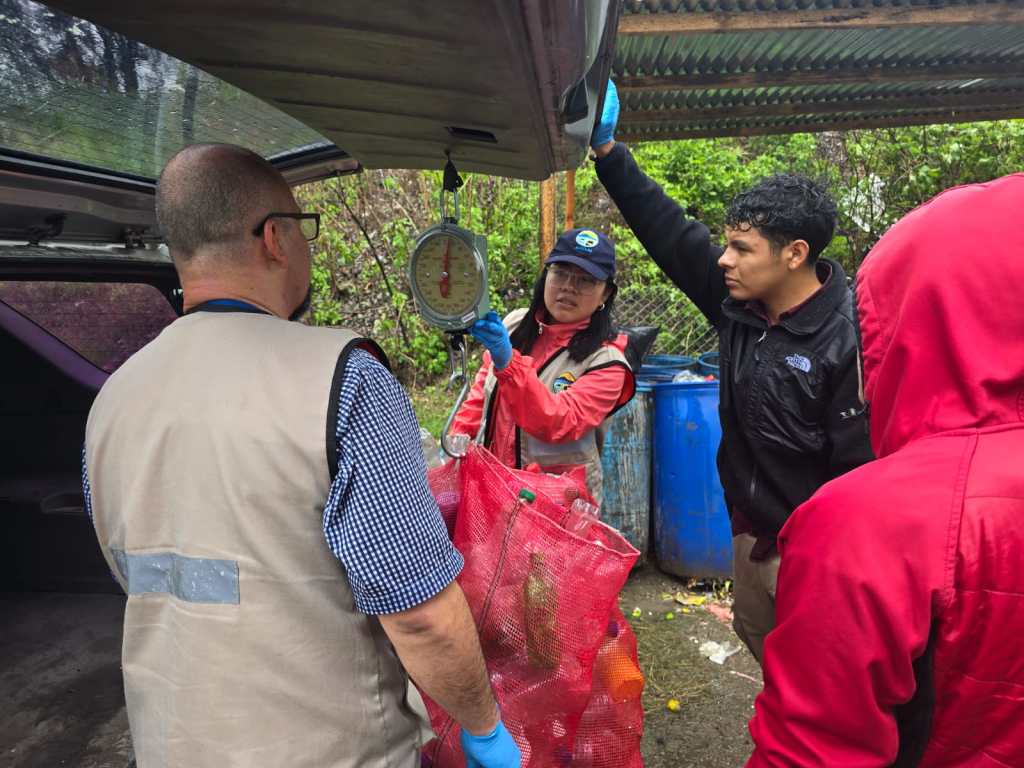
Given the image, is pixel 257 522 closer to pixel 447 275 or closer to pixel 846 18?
pixel 447 275

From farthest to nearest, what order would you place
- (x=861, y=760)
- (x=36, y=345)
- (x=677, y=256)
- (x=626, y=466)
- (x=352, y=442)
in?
(x=626, y=466) → (x=36, y=345) → (x=677, y=256) → (x=352, y=442) → (x=861, y=760)

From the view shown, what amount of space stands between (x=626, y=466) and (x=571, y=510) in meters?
2.77

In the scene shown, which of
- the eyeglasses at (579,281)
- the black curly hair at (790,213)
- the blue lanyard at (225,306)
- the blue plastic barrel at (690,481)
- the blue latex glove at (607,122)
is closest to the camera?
the blue lanyard at (225,306)

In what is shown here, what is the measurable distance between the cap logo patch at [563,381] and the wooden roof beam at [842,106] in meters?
2.17

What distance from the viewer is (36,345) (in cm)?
363

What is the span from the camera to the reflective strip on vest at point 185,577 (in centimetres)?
120

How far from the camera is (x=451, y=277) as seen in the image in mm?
1957

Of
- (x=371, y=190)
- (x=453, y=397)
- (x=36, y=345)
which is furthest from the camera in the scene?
(x=371, y=190)

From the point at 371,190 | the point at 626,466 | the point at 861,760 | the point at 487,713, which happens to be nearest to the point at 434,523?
the point at 487,713

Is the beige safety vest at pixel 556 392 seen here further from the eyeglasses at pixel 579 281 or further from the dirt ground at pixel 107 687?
the dirt ground at pixel 107 687

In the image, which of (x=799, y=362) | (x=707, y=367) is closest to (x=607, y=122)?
(x=799, y=362)

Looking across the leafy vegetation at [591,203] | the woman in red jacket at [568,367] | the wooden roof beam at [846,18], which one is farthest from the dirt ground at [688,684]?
the leafy vegetation at [591,203]

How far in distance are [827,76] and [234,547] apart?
3745 mm

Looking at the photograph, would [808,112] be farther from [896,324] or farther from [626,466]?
[896,324]
